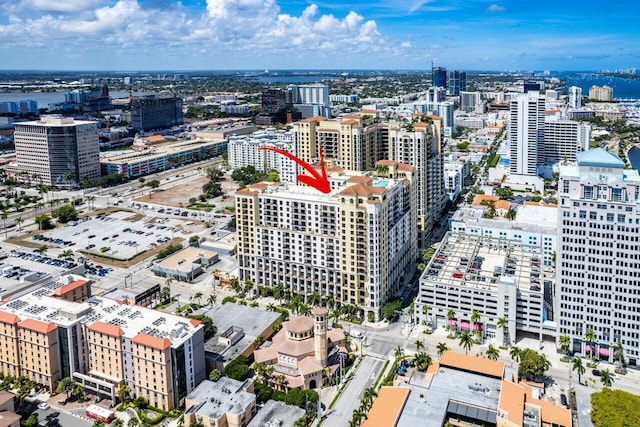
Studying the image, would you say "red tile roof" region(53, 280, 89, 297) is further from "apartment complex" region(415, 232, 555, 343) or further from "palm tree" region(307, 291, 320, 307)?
"apartment complex" region(415, 232, 555, 343)

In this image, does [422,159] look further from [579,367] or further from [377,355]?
[579,367]

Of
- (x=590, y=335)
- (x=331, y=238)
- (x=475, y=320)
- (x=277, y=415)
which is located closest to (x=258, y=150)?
(x=331, y=238)

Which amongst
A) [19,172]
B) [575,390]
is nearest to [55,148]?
[19,172]

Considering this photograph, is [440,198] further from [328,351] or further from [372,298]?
[328,351]

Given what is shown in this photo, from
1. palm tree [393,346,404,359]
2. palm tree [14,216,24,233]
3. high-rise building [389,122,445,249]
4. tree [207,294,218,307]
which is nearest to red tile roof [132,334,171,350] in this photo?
tree [207,294,218,307]

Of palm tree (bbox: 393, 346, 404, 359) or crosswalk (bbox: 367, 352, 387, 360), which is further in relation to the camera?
crosswalk (bbox: 367, 352, 387, 360)
